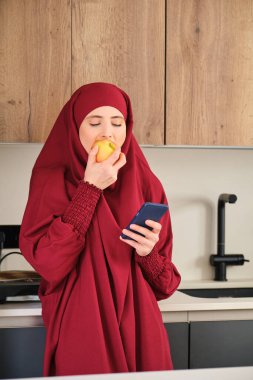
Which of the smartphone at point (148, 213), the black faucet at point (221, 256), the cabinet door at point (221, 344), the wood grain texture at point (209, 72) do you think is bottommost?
the cabinet door at point (221, 344)

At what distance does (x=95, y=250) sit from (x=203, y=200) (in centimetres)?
113

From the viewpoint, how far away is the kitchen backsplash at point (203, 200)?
8.50 feet

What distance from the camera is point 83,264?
159 cm

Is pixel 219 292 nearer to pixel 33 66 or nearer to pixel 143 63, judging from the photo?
pixel 143 63

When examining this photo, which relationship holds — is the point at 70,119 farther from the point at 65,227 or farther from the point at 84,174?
the point at 65,227

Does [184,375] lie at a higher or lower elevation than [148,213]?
lower

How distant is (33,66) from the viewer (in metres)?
2.18

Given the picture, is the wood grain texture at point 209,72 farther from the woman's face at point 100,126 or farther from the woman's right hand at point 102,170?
the woman's right hand at point 102,170

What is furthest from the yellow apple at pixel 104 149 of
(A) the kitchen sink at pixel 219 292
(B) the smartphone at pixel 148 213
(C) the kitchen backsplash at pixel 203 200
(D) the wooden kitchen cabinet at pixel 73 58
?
(A) the kitchen sink at pixel 219 292

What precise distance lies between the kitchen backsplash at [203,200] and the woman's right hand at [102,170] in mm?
986

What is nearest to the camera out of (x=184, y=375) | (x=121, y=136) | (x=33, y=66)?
(x=184, y=375)

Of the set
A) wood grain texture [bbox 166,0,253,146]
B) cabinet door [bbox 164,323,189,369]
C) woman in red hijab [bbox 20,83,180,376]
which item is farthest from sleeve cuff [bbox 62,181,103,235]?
wood grain texture [bbox 166,0,253,146]

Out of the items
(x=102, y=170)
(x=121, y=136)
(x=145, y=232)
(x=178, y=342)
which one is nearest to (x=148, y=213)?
(x=145, y=232)

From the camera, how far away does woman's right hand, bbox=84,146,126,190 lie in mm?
1541
